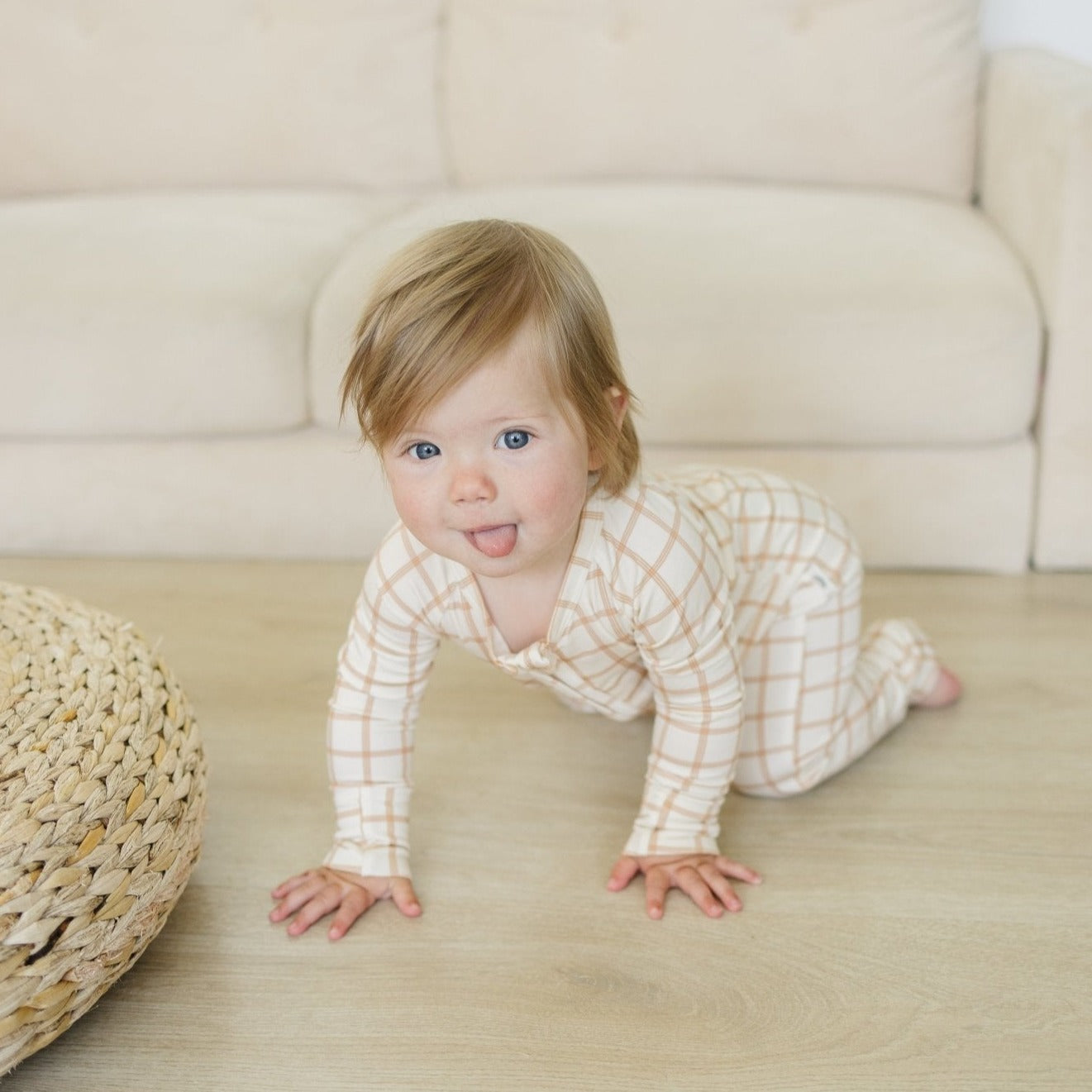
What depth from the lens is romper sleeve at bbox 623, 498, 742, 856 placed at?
40.7 inches

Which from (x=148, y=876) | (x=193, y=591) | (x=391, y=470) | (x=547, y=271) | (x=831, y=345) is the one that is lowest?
(x=193, y=591)

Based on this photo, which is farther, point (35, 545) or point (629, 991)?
point (35, 545)

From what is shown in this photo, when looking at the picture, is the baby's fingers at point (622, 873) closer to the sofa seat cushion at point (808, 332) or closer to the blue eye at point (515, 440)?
the blue eye at point (515, 440)

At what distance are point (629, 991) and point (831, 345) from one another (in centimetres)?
83

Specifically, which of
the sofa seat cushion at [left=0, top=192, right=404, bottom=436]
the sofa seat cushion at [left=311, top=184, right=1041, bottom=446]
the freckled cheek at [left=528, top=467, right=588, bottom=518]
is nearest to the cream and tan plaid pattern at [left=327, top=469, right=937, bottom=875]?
the freckled cheek at [left=528, top=467, right=588, bottom=518]

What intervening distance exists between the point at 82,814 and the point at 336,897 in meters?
0.29

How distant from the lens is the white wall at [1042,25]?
2166 millimetres

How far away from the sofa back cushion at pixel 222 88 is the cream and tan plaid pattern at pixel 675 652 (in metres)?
1.13

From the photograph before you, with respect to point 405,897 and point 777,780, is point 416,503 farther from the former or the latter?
point 777,780

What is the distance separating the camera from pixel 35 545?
182 cm

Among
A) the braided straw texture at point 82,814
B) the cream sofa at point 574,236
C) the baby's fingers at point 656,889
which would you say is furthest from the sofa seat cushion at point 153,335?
the baby's fingers at point 656,889

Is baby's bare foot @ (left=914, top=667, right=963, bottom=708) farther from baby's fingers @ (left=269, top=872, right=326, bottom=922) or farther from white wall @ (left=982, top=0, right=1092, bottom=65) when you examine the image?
white wall @ (left=982, top=0, right=1092, bottom=65)

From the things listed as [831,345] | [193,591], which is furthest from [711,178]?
[193,591]

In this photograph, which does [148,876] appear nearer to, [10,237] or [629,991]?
[629,991]
